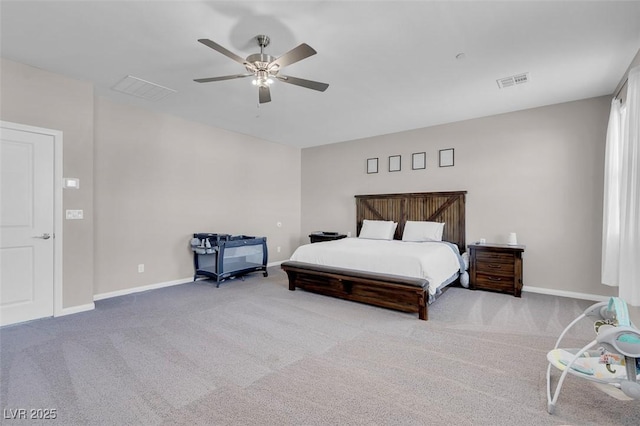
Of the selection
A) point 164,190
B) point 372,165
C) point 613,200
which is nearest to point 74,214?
point 164,190

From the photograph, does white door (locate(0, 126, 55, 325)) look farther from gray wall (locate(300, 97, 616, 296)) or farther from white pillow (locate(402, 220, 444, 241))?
gray wall (locate(300, 97, 616, 296))

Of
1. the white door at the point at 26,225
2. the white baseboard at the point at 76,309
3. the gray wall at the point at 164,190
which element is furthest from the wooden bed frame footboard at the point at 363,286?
the white door at the point at 26,225

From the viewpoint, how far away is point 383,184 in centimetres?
622

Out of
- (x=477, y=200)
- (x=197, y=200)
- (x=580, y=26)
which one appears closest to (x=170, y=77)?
(x=197, y=200)

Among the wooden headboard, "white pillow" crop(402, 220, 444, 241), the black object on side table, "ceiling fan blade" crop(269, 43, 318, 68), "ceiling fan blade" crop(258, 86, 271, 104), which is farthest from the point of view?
the wooden headboard

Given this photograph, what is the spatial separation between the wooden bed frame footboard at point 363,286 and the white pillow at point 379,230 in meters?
1.75

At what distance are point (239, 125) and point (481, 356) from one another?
519 cm

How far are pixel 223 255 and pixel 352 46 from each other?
372 centimetres

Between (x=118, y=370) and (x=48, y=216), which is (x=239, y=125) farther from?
(x=118, y=370)

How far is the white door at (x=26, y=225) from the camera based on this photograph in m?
3.21

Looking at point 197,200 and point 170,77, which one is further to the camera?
point 197,200

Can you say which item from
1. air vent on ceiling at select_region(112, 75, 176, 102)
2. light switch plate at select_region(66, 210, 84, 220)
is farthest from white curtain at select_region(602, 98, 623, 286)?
light switch plate at select_region(66, 210, 84, 220)

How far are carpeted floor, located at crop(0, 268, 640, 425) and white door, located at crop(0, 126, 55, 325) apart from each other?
32cm

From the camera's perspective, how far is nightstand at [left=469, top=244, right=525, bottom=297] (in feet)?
14.1
